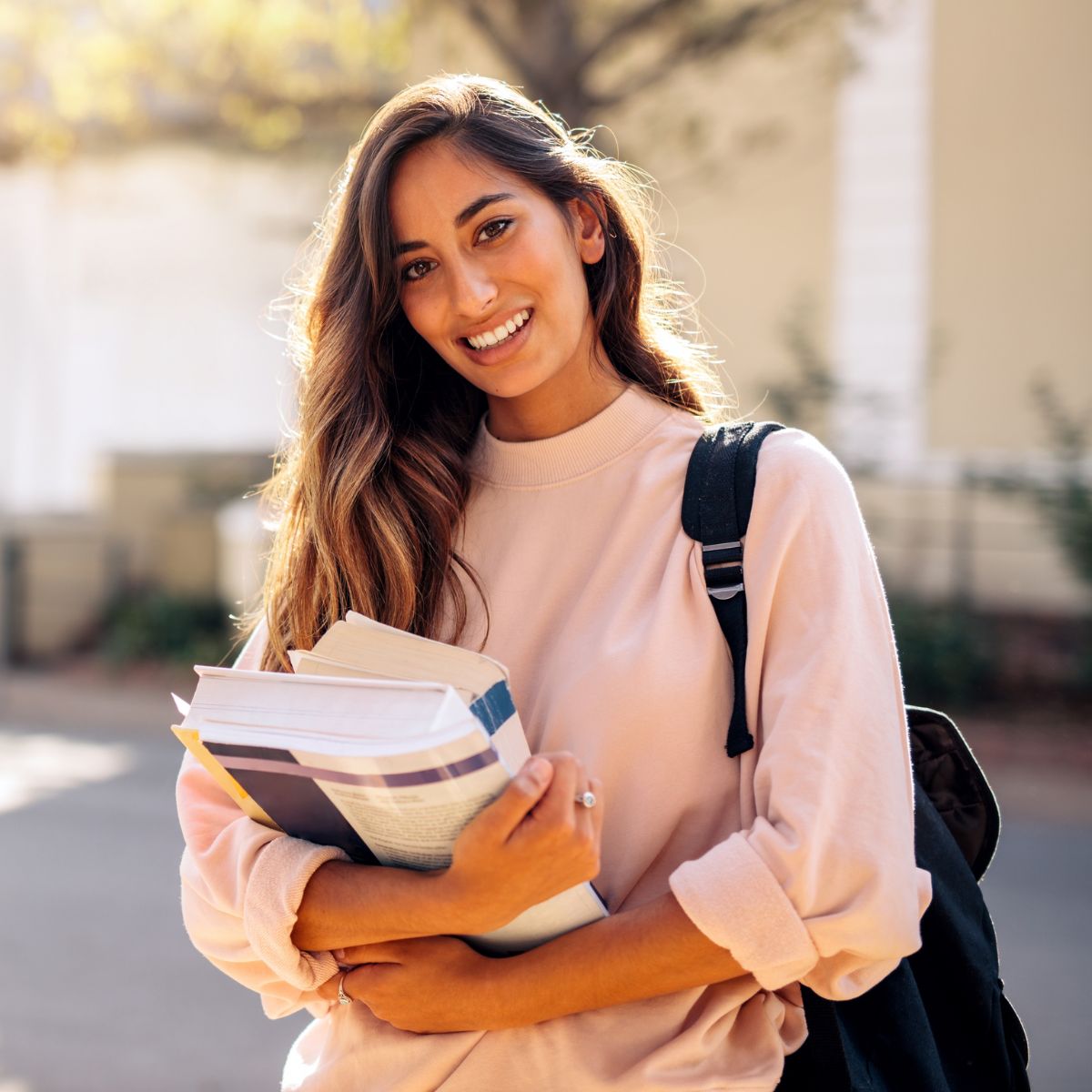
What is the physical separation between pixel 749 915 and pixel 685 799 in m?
0.18

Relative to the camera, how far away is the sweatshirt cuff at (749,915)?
1.50m

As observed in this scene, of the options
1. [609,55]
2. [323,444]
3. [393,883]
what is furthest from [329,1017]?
[609,55]

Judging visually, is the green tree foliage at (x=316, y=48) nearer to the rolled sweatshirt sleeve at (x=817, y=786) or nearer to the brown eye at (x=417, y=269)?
the brown eye at (x=417, y=269)

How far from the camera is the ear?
207 cm

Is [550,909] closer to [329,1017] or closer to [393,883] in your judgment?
[393,883]

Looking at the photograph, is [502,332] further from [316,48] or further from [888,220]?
[316,48]

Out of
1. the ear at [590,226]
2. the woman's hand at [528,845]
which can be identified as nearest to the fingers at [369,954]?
the woman's hand at [528,845]

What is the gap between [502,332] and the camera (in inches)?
76.6

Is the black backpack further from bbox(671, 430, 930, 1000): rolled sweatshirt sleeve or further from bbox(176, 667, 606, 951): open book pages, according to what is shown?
bbox(176, 667, 606, 951): open book pages

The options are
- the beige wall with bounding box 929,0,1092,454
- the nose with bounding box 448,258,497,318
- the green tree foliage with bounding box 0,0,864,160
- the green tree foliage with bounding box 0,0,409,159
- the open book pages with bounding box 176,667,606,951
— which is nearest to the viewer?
the open book pages with bounding box 176,667,606,951

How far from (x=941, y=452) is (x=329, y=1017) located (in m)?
9.04

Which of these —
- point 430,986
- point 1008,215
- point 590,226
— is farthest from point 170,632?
point 430,986

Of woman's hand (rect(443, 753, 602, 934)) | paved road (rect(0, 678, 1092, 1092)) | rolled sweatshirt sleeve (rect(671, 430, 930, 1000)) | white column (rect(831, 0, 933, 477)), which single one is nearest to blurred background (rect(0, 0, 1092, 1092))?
white column (rect(831, 0, 933, 477))

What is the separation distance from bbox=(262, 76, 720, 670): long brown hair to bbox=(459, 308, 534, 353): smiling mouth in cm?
16
